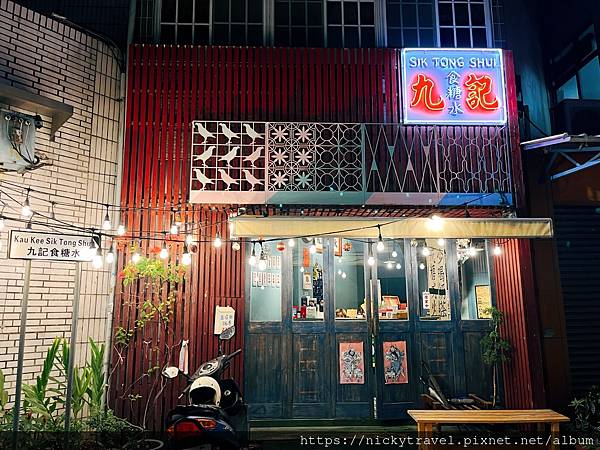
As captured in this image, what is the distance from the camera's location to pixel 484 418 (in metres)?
6.68

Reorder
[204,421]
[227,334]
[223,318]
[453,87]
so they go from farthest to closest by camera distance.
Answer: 1. [453,87]
2. [223,318]
3. [227,334]
4. [204,421]

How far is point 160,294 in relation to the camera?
8641 millimetres

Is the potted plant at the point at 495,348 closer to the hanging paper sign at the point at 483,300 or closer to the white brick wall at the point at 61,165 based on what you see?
the hanging paper sign at the point at 483,300

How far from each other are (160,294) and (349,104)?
222 inches

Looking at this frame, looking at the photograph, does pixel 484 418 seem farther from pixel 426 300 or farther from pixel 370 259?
pixel 370 259

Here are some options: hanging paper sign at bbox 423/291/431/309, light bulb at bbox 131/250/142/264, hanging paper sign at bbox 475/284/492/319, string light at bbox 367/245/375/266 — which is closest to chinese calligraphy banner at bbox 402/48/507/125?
string light at bbox 367/245/375/266

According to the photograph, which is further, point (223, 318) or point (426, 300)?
point (426, 300)

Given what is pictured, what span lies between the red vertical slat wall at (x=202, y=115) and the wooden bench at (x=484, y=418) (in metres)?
2.35

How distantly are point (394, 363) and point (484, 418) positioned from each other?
94.4 inches

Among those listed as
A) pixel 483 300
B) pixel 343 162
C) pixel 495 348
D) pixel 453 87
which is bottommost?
pixel 495 348

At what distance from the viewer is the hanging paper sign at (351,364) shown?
8.81 m

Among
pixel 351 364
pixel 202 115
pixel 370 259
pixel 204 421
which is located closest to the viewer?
pixel 204 421

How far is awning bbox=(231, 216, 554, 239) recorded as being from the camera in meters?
7.77

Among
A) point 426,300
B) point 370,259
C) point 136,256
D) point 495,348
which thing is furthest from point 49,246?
point 495,348
